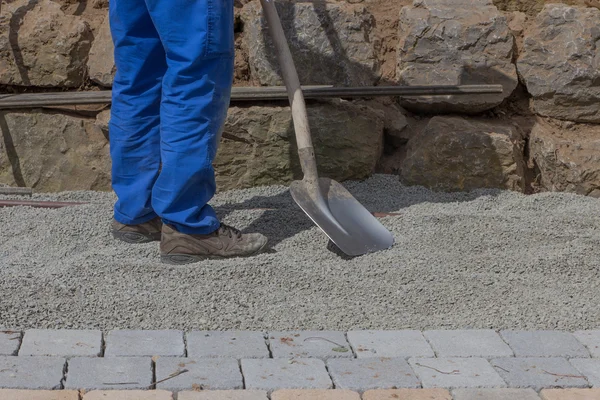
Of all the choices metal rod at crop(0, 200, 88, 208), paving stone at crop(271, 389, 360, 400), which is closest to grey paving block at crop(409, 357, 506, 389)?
paving stone at crop(271, 389, 360, 400)

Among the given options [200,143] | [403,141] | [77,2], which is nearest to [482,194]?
[403,141]

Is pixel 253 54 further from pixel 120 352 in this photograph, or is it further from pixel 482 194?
pixel 120 352

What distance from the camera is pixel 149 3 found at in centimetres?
311

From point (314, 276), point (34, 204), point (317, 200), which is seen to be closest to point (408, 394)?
point (314, 276)

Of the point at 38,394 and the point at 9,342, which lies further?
the point at 9,342

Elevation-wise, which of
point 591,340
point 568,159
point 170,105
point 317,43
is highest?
point 170,105

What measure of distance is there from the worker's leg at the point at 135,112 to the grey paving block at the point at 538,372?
1.57 metres

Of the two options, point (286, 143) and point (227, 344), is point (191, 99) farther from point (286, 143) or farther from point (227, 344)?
point (286, 143)

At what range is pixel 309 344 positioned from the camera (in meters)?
2.62

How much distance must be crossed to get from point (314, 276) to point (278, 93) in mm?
1251

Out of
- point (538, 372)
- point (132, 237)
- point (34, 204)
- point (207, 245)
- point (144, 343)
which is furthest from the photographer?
point (34, 204)

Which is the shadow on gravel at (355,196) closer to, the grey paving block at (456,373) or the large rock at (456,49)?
the large rock at (456,49)

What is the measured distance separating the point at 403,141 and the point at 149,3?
1.74 meters

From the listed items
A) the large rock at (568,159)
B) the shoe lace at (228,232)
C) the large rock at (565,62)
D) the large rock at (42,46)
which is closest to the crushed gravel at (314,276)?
the shoe lace at (228,232)
